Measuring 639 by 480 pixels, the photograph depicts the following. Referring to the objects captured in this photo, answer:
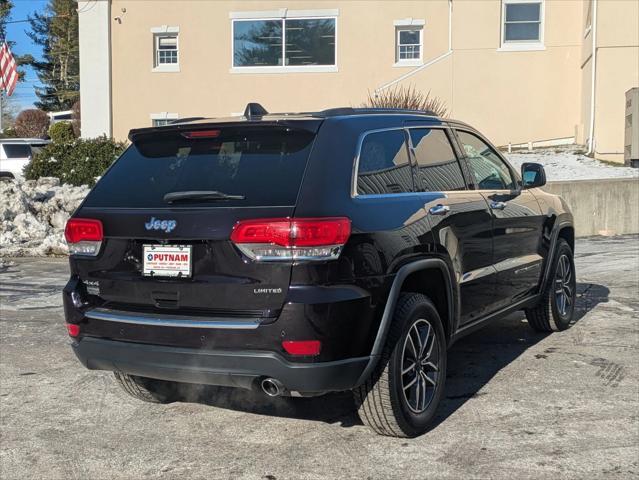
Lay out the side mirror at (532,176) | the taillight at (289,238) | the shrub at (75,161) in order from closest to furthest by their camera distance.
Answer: the taillight at (289,238)
the side mirror at (532,176)
the shrub at (75,161)

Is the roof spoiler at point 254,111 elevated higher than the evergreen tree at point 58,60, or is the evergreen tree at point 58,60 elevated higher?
the evergreen tree at point 58,60

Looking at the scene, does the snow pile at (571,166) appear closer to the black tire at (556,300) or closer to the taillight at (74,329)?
the black tire at (556,300)

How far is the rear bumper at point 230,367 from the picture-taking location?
385cm

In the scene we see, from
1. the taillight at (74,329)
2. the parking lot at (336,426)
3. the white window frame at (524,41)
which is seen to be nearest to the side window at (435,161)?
the parking lot at (336,426)

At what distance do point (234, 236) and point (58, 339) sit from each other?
12.4 feet

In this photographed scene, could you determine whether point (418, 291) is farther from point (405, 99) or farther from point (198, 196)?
point (405, 99)

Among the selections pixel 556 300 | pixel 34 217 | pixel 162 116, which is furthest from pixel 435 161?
pixel 162 116

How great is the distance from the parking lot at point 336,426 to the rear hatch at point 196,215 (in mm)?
896

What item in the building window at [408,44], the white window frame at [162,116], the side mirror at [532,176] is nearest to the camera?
the side mirror at [532,176]

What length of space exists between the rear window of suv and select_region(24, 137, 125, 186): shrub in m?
14.3

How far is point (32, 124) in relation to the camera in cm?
6116

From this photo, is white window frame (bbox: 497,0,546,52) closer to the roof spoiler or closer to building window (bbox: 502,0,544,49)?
building window (bbox: 502,0,544,49)

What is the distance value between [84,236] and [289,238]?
1.32 metres

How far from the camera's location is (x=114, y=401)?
208 inches
